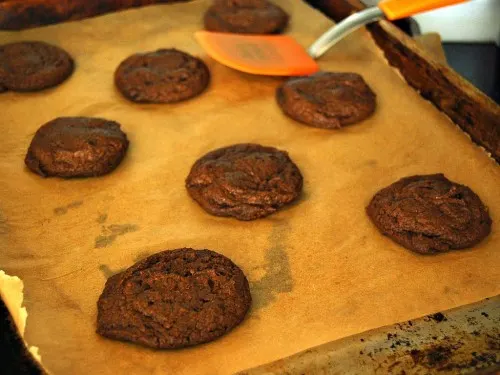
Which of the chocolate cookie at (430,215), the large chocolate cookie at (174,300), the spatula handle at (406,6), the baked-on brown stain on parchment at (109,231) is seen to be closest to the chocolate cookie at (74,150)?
the baked-on brown stain on parchment at (109,231)

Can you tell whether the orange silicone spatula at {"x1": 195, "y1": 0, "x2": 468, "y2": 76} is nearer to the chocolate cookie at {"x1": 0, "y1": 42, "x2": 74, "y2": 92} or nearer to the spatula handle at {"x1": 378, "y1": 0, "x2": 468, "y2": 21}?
the spatula handle at {"x1": 378, "y1": 0, "x2": 468, "y2": 21}

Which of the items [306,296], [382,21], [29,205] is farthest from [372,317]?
[382,21]

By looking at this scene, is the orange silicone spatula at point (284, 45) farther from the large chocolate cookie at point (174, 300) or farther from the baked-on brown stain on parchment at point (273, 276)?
the large chocolate cookie at point (174, 300)

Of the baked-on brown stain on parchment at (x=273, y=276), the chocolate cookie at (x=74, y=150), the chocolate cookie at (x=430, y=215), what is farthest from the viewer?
the chocolate cookie at (x=74, y=150)

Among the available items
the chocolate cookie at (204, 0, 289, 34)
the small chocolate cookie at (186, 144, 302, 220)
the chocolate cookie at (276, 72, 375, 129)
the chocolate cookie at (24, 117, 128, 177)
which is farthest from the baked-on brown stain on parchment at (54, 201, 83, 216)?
the chocolate cookie at (204, 0, 289, 34)

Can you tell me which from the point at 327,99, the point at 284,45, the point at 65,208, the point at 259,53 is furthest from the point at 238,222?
the point at 284,45
